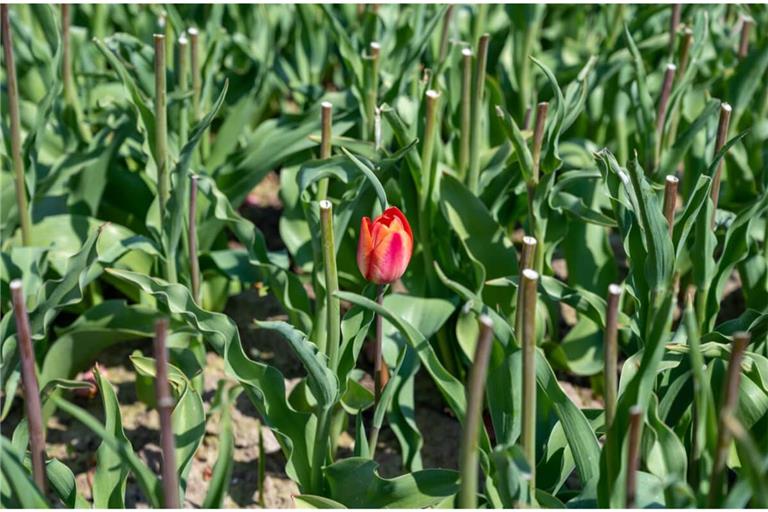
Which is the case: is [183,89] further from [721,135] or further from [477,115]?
[721,135]

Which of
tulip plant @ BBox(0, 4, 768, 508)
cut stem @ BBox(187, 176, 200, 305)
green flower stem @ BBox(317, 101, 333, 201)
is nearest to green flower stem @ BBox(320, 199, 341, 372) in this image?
tulip plant @ BBox(0, 4, 768, 508)

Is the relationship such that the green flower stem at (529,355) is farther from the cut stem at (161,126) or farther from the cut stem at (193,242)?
the cut stem at (161,126)

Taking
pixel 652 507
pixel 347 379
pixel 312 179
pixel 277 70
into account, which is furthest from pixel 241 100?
pixel 652 507

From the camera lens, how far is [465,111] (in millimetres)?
2584

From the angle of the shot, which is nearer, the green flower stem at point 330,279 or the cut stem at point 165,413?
the cut stem at point 165,413

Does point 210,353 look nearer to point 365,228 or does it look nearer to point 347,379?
point 347,379

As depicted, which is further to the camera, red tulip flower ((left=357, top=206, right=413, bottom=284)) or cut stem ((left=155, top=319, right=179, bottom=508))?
red tulip flower ((left=357, top=206, right=413, bottom=284))

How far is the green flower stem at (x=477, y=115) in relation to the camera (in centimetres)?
243

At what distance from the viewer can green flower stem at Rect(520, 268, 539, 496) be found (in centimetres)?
153

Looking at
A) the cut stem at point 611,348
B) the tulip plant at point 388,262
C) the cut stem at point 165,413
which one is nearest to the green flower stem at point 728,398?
the tulip plant at point 388,262

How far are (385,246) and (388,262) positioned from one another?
3 cm

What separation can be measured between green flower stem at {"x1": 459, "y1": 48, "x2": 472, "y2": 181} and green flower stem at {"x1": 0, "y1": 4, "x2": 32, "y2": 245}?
39.8 inches

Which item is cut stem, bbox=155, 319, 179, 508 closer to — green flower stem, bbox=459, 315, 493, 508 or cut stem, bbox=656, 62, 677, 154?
green flower stem, bbox=459, 315, 493, 508

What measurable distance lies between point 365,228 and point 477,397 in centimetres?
48
